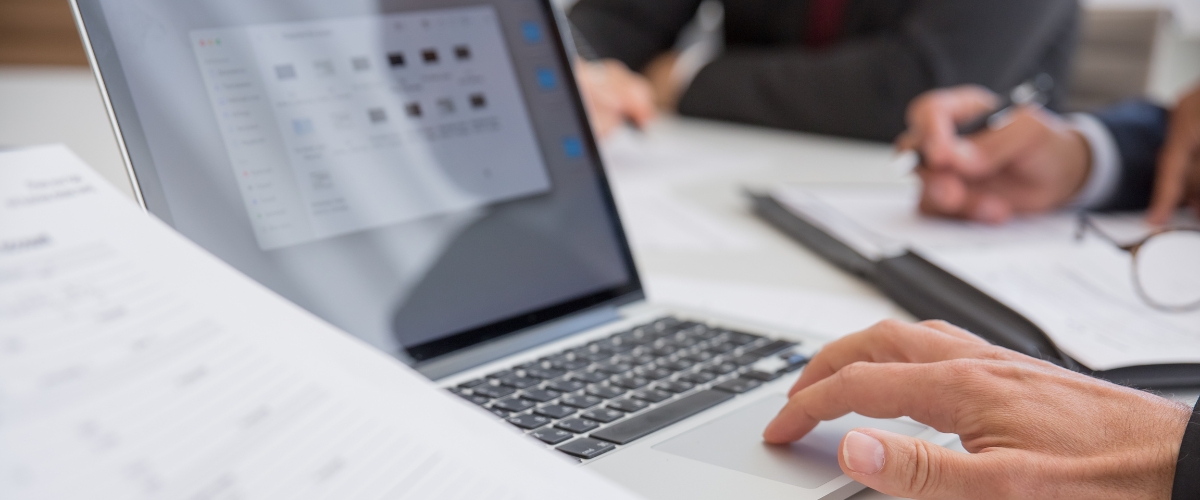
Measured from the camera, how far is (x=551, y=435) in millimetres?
400

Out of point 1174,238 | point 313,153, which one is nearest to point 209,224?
point 313,153

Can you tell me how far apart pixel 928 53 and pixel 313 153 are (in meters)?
1.21

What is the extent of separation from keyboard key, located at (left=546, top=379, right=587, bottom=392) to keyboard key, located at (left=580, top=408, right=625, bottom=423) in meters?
0.03

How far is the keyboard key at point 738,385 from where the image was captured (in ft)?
1.53

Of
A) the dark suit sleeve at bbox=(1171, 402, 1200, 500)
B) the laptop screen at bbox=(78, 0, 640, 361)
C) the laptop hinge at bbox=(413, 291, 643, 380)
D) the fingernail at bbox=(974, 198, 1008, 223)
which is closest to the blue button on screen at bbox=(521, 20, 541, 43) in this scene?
the laptop screen at bbox=(78, 0, 640, 361)

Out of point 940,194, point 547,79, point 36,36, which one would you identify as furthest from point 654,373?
point 36,36

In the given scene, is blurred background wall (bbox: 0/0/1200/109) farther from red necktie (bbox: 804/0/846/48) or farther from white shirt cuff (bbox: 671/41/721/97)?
red necktie (bbox: 804/0/846/48)

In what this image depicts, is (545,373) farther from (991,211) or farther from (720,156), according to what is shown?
(720,156)

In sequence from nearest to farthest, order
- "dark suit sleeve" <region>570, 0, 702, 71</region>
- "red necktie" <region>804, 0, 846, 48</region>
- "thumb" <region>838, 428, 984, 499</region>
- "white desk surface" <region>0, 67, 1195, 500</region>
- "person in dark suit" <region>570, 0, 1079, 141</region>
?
"thumb" <region>838, 428, 984, 499</region> < "white desk surface" <region>0, 67, 1195, 500</region> < "person in dark suit" <region>570, 0, 1079, 141</region> < "red necktie" <region>804, 0, 846, 48</region> < "dark suit sleeve" <region>570, 0, 702, 71</region>

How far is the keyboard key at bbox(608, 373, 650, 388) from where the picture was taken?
1.53 ft

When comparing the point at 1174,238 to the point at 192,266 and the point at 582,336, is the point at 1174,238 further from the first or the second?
the point at 192,266

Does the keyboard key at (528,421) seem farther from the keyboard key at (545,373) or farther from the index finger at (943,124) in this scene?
the index finger at (943,124)

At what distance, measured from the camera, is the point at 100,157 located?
84 centimetres

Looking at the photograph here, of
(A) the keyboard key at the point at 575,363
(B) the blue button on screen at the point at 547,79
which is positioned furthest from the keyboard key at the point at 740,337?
(B) the blue button on screen at the point at 547,79
